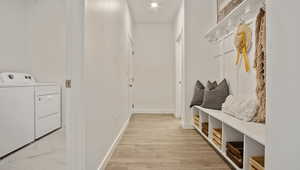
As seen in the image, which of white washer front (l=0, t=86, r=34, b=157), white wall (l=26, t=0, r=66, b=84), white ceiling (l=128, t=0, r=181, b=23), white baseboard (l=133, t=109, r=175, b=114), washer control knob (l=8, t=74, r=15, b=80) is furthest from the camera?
white baseboard (l=133, t=109, r=175, b=114)

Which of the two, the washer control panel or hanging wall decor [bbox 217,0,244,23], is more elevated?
hanging wall decor [bbox 217,0,244,23]

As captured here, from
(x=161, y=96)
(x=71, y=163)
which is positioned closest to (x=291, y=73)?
(x=71, y=163)

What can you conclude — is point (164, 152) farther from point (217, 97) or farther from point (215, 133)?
point (217, 97)

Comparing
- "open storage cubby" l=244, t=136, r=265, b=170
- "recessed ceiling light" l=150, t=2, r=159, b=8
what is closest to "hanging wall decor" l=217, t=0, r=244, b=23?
"recessed ceiling light" l=150, t=2, r=159, b=8

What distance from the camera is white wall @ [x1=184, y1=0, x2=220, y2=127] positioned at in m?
3.84

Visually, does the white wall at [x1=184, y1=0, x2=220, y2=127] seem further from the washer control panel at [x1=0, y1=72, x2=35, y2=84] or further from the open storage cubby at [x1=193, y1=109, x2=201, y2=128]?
the washer control panel at [x1=0, y1=72, x2=35, y2=84]

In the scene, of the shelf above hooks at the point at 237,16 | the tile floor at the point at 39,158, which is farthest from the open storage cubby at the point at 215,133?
the tile floor at the point at 39,158

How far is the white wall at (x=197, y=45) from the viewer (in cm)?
384

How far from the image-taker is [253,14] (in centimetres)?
232

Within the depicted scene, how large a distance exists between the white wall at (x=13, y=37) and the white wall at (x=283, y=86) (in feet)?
12.5

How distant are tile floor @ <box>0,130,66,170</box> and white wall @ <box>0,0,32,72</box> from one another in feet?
5.01

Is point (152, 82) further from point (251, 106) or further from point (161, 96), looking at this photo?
point (251, 106)

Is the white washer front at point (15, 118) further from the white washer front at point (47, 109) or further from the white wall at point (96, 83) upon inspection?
the white wall at point (96, 83)

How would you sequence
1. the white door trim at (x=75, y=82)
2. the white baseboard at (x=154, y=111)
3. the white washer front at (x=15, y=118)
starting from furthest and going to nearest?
the white baseboard at (x=154, y=111), the white washer front at (x=15, y=118), the white door trim at (x=75, y=82)
